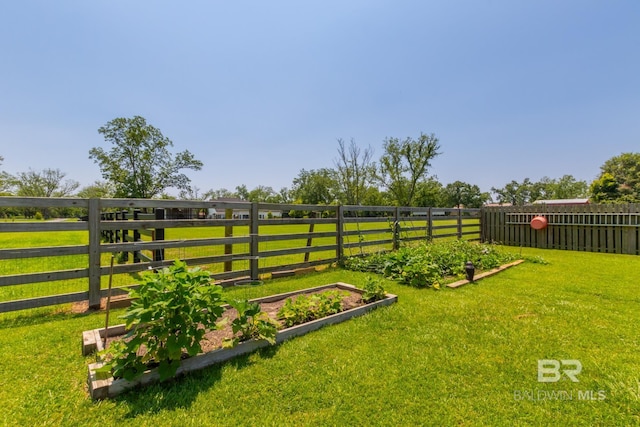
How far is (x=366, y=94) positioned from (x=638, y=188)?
131 ft

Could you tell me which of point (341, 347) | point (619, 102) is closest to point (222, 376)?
point (341, 347)

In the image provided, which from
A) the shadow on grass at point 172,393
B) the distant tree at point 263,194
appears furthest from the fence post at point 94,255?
the distant tree at point 263,194

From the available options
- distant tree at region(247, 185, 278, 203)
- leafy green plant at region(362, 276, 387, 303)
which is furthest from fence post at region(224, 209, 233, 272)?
distant tree at region(247, 185, 278, 203)

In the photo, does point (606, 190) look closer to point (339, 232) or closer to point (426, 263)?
point (426, 263)

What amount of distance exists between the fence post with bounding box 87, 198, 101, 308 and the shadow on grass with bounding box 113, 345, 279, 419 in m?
2.48

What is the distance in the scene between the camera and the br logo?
209 centimetres

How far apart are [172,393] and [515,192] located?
82244 mm

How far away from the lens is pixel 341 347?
261 cm

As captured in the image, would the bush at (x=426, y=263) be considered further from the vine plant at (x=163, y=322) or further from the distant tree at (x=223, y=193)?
the distant tree at (x=223, y=193)

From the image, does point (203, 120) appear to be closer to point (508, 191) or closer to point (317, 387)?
point (317, 387)

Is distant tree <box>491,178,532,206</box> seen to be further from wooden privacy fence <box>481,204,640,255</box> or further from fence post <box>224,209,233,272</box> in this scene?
fence post <box>224,209,233,272</box>

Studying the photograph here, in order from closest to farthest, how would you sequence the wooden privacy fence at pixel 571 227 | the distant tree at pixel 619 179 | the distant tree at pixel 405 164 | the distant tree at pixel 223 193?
the wooden privacy fence at pixel 571 227 < the distant tree at pixel 405 164 < the distant tree at pixel 619 179 < the distant tree at pixel 223 193

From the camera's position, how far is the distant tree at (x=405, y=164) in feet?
86.4

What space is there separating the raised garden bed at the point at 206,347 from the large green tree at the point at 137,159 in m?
25.7
